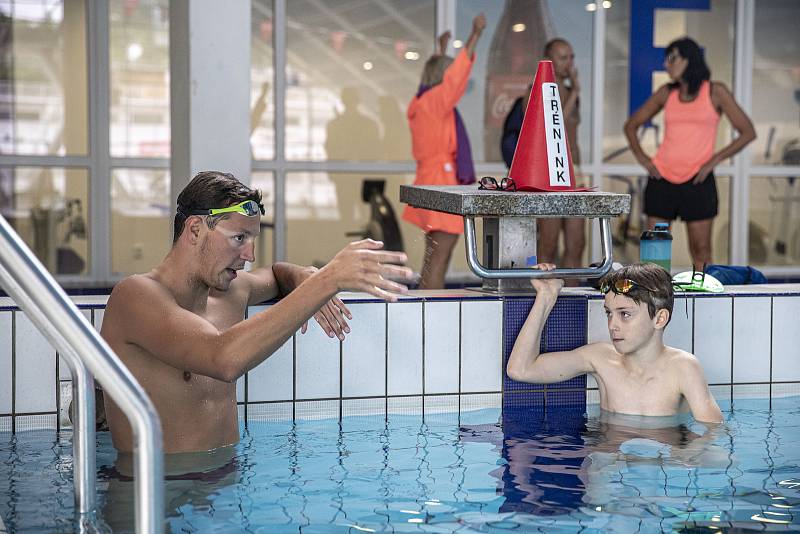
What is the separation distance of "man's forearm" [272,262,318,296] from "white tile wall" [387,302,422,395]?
45 centimetres

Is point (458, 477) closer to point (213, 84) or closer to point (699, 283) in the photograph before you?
point (699, 283)

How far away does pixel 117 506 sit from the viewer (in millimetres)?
3270

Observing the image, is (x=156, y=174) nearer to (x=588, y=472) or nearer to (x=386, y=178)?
(x=386, y=178)

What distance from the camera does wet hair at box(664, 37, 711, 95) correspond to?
7.41 metres

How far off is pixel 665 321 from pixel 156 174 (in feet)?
18.9

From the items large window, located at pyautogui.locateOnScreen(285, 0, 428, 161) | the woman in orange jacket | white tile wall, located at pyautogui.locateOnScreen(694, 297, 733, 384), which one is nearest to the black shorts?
the woman in orange jacket

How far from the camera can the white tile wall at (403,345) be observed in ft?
15.0

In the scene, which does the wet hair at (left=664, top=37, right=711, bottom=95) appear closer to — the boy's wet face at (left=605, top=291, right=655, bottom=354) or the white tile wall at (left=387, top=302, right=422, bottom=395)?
the boy's wet face at (left=605, top=291, right=655, bottom=354)

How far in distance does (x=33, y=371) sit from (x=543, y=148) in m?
2.21

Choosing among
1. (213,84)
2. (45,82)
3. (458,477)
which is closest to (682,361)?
(458,477)

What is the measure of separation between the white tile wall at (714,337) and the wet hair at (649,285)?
50cm

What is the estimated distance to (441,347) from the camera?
464 centimetres

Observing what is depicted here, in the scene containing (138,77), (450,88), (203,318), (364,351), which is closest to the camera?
(203,318)

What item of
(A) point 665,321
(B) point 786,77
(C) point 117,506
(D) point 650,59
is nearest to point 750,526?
(A) point 665,321
